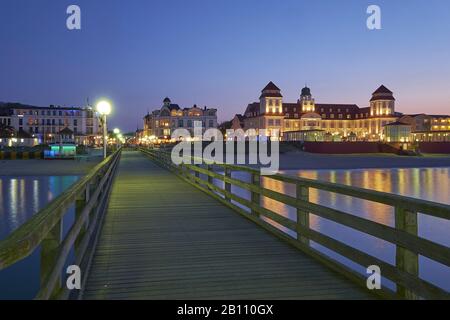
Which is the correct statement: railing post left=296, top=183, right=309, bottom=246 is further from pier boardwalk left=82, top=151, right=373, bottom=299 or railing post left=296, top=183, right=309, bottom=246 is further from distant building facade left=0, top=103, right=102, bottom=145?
distant building facade left=0, top=103, right=102, bottom=145

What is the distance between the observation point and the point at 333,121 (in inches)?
4498

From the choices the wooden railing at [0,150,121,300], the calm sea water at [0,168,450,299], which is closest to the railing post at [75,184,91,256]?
the wooden railing at [0,150,121,300]

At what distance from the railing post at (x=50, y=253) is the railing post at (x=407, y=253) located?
300 centimetres

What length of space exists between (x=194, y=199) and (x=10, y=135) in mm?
79919

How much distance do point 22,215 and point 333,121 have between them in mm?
107997

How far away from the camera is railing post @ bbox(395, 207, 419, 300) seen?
391cm

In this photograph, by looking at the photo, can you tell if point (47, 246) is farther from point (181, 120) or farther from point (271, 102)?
point (181, 120)

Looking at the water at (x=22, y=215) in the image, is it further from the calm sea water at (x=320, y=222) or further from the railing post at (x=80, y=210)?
the railing post at (x=80, y=210)

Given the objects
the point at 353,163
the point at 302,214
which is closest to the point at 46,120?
the point at 353,163

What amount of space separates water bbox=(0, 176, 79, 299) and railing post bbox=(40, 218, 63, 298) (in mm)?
3159

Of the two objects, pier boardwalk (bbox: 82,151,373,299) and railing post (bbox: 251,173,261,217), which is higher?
railing post (bbox: 251,173,261,217)

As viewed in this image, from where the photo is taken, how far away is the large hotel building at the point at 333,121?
303ft

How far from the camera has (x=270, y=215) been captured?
292 inches

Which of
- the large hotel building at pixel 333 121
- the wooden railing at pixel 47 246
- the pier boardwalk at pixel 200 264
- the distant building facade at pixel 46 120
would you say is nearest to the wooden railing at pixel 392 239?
Answer: the pier boardwalk at pixel 200 264
